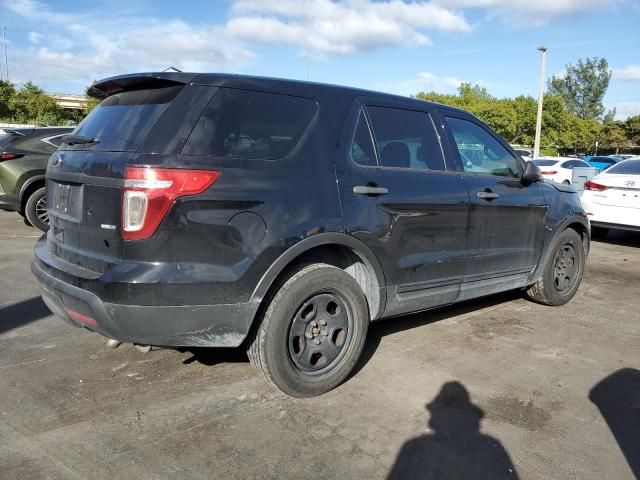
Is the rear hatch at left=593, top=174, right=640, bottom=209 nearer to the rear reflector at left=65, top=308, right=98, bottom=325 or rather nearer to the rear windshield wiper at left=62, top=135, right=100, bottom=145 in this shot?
the rear windshield wiper at left=62, top=135, right=100, bottom=145

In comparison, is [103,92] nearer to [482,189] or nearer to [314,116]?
[314,116]

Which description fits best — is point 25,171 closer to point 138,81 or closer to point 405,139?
point 138,81

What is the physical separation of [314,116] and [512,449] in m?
2.18

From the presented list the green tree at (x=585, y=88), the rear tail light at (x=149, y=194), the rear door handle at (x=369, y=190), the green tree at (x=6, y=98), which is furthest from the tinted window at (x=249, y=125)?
the green tree at (x=585, y=88)

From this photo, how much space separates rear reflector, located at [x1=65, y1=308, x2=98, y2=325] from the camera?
2.96 metres

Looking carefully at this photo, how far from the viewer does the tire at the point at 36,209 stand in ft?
28.3

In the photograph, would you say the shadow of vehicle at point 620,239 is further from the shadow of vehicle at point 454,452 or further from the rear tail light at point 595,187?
the shadow of vehicle at point 454,452

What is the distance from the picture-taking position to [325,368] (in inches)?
136

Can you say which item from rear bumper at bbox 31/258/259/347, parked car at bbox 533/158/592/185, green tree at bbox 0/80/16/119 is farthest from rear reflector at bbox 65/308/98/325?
green tree at bbox 0/80/16/119

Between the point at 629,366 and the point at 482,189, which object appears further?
the point at 482,189

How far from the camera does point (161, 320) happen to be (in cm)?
284

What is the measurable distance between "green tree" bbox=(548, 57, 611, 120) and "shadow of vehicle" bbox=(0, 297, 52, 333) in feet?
311

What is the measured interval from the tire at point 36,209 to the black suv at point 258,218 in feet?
18.8

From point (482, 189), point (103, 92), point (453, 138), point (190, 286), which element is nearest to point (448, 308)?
point (482, 189)
